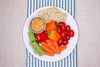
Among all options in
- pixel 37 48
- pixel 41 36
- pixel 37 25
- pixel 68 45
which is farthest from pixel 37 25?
pixel 68 45

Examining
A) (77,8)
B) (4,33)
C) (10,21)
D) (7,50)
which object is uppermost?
(77,8)

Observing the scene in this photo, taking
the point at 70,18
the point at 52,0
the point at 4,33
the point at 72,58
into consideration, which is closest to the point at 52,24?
the point at 70,18

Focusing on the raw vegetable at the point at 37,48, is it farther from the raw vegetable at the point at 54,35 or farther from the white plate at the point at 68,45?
the raw vegetable at the point at 54,35

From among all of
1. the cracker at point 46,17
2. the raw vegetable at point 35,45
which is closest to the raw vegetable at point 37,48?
the raw vegetable at point 35,45

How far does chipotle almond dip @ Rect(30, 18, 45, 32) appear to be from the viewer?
1.20 m

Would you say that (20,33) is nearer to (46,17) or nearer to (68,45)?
(46,17)

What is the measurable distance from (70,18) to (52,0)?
279 millimetres

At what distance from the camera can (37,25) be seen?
1208mm

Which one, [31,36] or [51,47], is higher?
[31,36]

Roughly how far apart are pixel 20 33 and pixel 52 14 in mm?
397

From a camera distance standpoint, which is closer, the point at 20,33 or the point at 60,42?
the point at 60,42

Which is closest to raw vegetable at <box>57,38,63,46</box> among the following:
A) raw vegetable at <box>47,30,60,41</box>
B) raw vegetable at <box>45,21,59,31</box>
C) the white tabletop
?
raw vegetable at <box>47,30,60,41</box>

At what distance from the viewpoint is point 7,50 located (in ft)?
4.48

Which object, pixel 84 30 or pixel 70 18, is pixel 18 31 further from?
pixel 84 30
